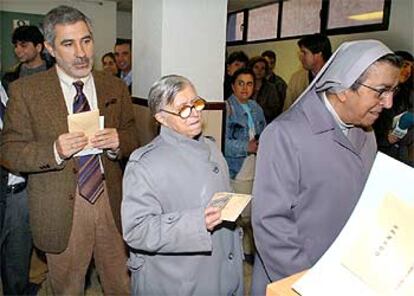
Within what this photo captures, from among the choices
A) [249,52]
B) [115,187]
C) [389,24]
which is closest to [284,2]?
[249,52]

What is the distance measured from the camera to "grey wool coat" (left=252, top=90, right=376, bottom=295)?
106 cm

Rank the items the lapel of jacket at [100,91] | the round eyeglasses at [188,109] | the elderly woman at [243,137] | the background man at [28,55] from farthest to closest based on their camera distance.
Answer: the elderly woman at [243,137], the background man at [28,55], the lapel of jacket at [100,91], the round eyeglasses at [188,109]

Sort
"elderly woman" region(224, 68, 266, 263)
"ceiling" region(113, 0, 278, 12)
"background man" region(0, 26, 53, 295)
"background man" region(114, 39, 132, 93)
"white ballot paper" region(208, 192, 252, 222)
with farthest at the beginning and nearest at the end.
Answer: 1. "ceiling" region(113, 0, 278, 12)
2. "background man" region(114, 39, 132, 93)
3. "elderly woman" region(224, 68, 266, 263)
4. "background man" region(0, 26, 53, 295)
5. "white ballot paper" region(208, 192, 252, 222)

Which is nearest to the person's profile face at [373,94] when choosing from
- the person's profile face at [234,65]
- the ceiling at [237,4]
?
the person's profile face at [234,65]

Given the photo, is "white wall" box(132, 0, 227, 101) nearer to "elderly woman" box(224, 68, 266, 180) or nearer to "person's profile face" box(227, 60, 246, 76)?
"elderly woman" box(224, 68, 266, 180)

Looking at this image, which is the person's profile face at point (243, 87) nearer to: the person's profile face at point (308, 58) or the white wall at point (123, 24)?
the person's profile face at point (308, 58)

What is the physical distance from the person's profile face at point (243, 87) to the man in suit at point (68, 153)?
116 cm

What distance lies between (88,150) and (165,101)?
44cm

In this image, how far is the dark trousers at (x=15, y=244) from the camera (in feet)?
6.11

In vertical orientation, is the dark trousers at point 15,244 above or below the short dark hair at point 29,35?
below

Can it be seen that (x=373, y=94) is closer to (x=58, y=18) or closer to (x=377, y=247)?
(x=377, y=247)

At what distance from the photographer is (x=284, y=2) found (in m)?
5.96

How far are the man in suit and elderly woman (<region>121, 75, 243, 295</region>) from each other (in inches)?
12.9

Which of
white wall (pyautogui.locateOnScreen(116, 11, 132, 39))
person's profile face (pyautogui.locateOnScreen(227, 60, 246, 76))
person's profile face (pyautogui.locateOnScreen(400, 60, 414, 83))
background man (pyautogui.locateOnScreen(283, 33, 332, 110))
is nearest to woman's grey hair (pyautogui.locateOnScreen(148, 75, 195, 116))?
background man (pyautogui.locateOnScreen(283, 33, 332, 110))
